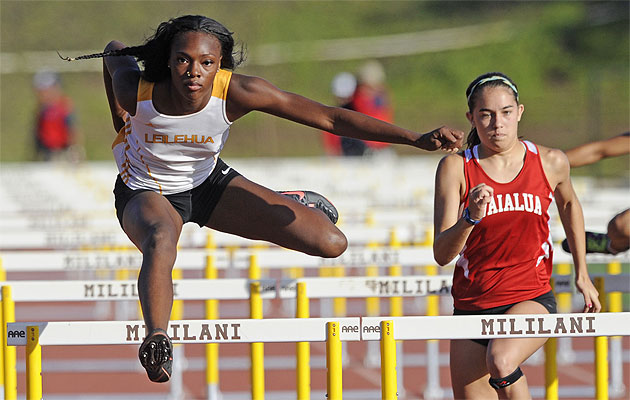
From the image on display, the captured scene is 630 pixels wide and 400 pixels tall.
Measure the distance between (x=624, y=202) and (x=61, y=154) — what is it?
11045 millimetres

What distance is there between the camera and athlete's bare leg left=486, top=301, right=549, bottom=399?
4523 millimetres

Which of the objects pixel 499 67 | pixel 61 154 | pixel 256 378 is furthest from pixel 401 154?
pixel 256 378

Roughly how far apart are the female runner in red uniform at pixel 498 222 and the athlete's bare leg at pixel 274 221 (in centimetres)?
75

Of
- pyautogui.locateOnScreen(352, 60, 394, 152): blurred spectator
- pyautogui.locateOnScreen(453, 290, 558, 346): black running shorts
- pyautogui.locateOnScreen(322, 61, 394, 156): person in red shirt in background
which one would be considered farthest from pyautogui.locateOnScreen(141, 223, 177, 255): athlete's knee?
pyautogui.locateOnScreen(352, 60, 394, 152): blurred spectator

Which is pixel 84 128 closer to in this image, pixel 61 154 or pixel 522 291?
pixel 61 154

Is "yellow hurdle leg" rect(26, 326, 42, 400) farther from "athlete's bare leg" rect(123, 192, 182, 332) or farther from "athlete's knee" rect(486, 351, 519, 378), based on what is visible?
→ "athlete's knee" rect(486, 351, 519, 378)

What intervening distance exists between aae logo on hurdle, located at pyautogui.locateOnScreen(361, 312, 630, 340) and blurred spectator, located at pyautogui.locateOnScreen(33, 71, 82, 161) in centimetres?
1507

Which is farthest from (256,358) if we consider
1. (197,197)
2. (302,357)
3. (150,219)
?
(150,219)

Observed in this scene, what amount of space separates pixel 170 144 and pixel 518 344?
1753 millimetres

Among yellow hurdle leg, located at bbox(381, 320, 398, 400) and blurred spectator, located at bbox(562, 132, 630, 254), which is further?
blurred spectator, located at bbox(562, 132, 630, 254)

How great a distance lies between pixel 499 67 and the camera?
33844mm

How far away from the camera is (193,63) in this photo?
16.2ft

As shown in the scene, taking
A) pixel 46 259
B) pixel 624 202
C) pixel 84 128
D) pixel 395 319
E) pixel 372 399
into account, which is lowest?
pixel 372 399

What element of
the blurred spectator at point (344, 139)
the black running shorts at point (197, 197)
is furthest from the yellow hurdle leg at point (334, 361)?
the blurred spectator at point (344, 139)
